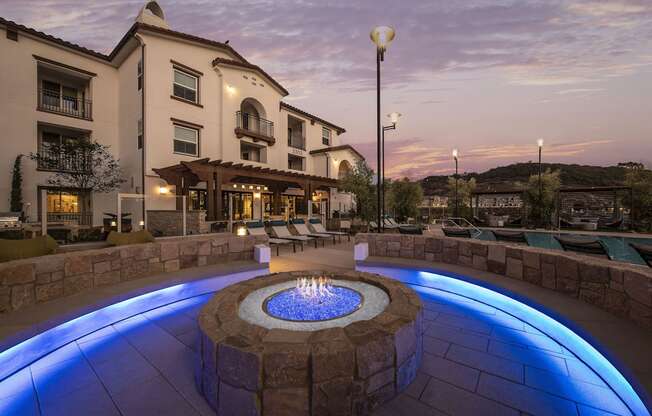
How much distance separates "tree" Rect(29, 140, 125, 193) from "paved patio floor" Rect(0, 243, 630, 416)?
537 inches

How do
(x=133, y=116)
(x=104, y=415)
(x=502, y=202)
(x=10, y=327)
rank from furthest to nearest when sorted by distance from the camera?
(x=502, y=202) → (x=133, y=116) → (x=10, y=327) → (x=104, y=415)

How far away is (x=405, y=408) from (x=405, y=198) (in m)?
19.0

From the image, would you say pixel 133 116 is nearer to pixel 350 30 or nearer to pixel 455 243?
pixel 350 30

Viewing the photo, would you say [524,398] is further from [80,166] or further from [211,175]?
[80,166]

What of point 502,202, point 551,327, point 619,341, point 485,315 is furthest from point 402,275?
point 502,202

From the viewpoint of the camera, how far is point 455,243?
6.54 meters

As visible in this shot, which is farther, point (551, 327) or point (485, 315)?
point (485, 315)

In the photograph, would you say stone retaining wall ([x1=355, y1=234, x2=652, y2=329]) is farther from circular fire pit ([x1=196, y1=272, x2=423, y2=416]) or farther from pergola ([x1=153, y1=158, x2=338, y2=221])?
pergola ([x1=153, y1=158, x2=338, y2=221])

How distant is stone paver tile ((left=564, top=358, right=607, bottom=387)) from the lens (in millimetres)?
2641

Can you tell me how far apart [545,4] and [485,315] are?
40.6 ft

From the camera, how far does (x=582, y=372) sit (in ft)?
9.08

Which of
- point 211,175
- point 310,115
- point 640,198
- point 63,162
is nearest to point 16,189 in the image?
point 63,162

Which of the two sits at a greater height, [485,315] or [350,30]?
[350,30]

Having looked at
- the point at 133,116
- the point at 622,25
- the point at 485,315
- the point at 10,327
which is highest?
the point at 622,25
